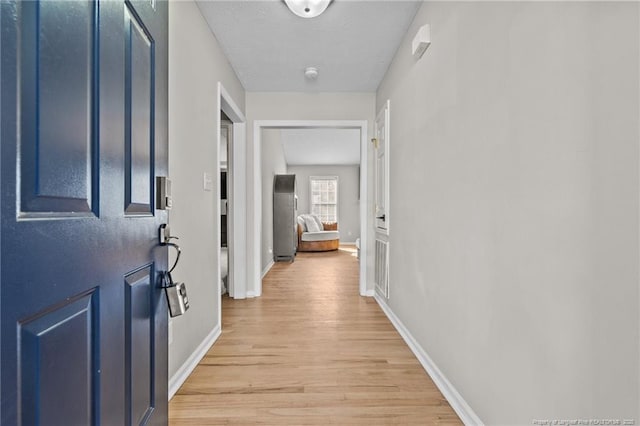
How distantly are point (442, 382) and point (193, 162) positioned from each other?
74.5 inches

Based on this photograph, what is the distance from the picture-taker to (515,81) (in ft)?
3.87

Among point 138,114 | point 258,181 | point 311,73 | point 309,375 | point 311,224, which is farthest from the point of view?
point 311,224

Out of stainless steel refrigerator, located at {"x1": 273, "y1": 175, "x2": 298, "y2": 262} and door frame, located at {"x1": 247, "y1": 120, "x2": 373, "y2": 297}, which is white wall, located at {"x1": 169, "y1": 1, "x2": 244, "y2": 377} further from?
stainless steel refrigerator, located at {"x1": 273, "y1": 175, "x2": 298, "y2": 262}

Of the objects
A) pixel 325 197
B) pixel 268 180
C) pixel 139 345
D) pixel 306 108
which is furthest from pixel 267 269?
pixel 325 197

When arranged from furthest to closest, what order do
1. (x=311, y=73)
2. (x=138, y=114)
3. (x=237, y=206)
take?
(x=237, y=206), (x=311, y=73), (x=138, y=114)

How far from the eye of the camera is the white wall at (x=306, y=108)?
3744mm

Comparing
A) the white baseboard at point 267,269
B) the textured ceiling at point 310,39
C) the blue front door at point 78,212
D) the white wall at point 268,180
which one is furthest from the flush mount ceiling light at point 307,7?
the white baseboard at point 267,269

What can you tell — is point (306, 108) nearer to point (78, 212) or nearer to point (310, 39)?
point (310, 39)

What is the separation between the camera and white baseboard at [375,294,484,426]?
150cm

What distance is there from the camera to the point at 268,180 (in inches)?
237

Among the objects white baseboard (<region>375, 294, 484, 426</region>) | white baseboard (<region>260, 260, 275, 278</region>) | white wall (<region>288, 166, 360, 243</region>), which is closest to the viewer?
white baseboard (<region>375, 294, 484, 426</region>)

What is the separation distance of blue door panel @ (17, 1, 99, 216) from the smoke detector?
8.38 ft

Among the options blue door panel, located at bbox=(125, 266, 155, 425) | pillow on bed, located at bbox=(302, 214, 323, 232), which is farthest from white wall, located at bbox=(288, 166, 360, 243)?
blue door panel, located at bbox=(125, 266, 155, 425)

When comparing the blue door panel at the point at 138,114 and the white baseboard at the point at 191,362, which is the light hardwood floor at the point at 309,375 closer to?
the white baseboard at the point at 191,362
